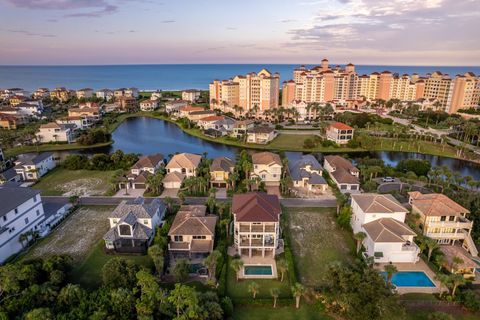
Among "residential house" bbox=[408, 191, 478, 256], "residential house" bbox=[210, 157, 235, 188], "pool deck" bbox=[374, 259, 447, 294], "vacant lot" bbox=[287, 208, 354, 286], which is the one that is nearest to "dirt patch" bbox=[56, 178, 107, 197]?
"residential house" bbox=[210, 157, 235, 188]

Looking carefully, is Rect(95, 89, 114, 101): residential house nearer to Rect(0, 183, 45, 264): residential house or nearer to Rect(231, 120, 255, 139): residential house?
Rect(231, 120, 255, 139): residential house

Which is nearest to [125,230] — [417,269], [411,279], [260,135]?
[411,279]

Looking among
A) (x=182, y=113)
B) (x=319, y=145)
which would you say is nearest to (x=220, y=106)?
(x=182, y=113)

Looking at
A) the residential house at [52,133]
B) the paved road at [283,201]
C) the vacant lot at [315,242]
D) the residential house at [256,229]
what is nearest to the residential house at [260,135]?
the paved road at [283,201]


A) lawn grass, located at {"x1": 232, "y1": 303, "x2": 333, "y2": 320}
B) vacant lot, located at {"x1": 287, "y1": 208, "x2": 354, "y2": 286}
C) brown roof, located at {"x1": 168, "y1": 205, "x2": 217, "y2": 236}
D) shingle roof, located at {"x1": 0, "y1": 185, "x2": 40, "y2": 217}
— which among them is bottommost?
lawn grass, located at {"x1": 232, "y1": 303, "x2": 333, "y2": 320}

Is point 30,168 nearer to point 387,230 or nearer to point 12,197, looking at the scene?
point 12,197

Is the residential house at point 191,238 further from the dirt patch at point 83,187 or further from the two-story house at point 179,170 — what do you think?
the dirt patch at point 83,187
